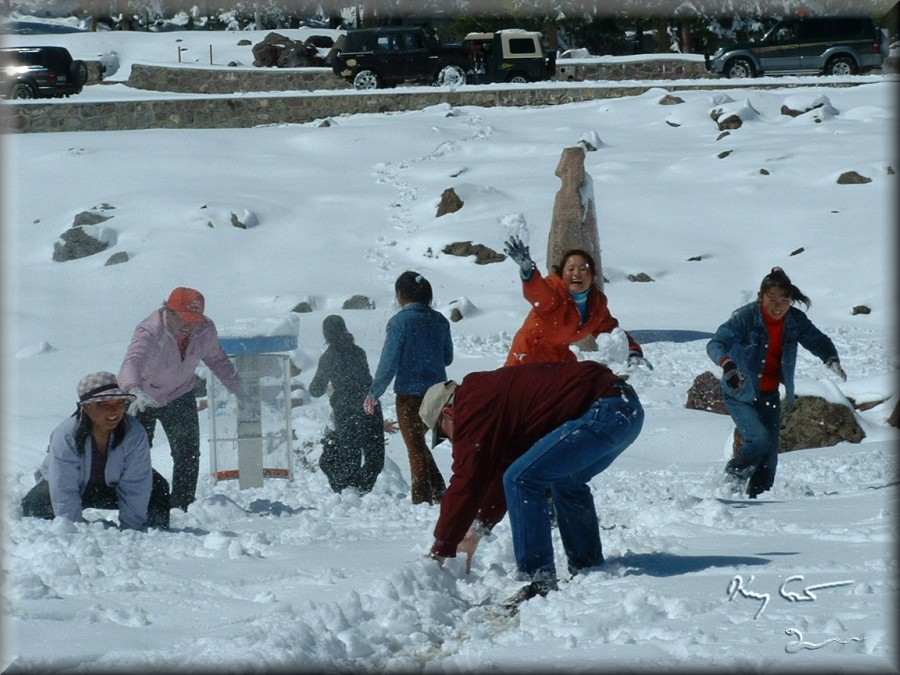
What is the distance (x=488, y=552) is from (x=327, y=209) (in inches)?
596

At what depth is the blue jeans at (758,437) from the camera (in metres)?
7.12

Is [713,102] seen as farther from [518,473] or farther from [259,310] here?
[518,473]

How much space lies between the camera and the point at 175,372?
713 centimetres

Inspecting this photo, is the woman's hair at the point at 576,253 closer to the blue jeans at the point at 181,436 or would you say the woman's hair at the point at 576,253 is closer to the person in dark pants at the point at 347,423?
the person in dark pants at the point at 347,423

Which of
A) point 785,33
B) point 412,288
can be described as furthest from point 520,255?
point 785,33

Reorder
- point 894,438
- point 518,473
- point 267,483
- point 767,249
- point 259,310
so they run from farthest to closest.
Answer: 1. point 767,249
2. point 259,310
3. point 894,438
4. point 267,483
5. point 518,473

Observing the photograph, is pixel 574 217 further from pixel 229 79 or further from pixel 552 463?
pixel 229 79

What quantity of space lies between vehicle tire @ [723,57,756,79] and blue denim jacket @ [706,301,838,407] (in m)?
23.2

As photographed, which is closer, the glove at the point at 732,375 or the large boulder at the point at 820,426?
the glove at the point at 732,375

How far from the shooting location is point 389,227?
63.6 ft

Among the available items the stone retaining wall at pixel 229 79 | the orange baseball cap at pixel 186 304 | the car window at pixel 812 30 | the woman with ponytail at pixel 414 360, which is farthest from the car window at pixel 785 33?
the orange baseball cap at pixel 186 304

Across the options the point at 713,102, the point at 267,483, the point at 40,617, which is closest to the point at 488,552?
the point at 40,617

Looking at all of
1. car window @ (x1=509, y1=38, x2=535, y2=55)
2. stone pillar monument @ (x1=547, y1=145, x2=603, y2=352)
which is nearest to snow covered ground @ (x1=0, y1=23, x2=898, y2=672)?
stone pillar monument @ (x1=547, y1=145, x2=603, y2=352)

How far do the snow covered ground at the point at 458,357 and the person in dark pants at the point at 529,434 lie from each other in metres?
0.25
